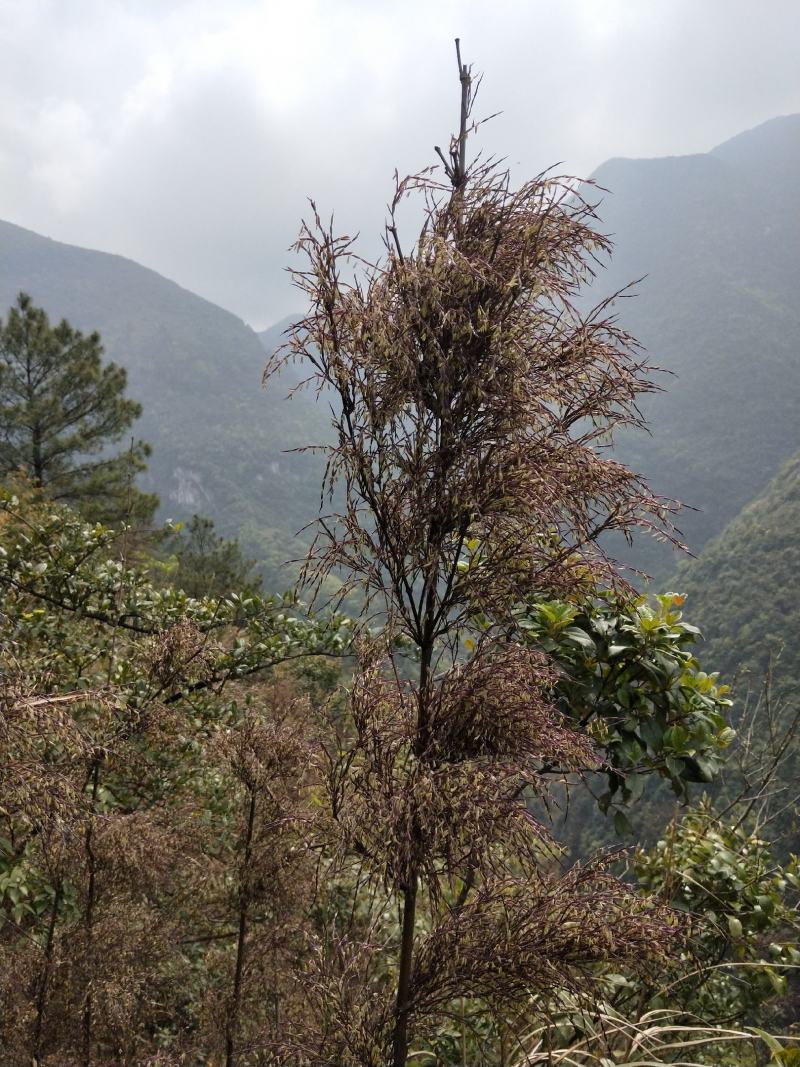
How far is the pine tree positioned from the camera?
13508 mm

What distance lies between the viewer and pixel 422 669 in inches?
70.2

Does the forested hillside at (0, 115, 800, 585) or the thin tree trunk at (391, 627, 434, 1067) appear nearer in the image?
the thin tree trunk at (391, 627, 434, 1067)

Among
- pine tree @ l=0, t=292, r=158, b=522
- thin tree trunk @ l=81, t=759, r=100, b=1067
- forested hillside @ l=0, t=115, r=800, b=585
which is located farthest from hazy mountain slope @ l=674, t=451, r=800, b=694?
thin tree trunk @ l=81, t=759, r=100, b=1067

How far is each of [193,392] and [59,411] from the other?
343 feet

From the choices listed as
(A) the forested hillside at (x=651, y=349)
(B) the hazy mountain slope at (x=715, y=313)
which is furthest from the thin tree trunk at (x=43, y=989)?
(B) the hazy mountain slope at (x=715, y=313)

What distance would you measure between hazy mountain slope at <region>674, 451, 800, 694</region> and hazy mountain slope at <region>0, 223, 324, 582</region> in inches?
1260

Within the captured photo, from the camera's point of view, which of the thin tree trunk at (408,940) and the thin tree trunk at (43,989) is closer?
the thin tree trunk at (408,940)

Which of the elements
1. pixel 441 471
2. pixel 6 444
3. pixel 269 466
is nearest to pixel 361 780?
pixel 441 471

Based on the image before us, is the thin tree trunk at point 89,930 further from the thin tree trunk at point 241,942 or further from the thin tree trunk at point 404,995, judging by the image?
the thin tree trunk at point 404,995

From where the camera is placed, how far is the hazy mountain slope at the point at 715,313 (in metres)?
74.4

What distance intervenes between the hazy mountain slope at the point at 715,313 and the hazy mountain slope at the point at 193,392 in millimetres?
45540

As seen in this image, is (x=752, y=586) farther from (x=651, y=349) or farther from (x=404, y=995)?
(x=404, y=995)

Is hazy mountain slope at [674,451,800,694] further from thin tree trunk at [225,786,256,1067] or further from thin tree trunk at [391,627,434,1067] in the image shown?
thin tree trunk at [391,627,434,1067]

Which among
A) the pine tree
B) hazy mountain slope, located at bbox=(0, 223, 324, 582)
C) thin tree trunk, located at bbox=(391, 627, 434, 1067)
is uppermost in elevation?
hazy mountain slope, located at bbox=(0, 223, 324, 582)
